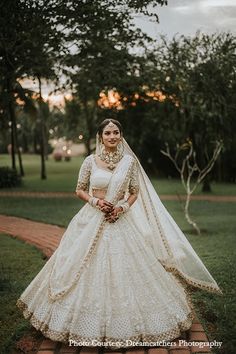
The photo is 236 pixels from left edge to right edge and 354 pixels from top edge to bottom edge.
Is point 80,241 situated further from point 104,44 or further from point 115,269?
point 104,44

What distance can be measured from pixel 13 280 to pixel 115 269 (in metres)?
2.58

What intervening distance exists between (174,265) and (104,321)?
3.26 ft

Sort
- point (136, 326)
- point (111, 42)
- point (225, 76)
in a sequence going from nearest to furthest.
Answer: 1. point (136, 326)
2. point (111, 42)
3. point (225, 76)

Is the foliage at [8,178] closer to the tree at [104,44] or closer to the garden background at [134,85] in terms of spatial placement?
the garden background at [134,85]

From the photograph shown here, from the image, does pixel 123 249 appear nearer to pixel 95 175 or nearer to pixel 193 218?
pixel 95 175

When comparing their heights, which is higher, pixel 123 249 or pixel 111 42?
pixel 111 42

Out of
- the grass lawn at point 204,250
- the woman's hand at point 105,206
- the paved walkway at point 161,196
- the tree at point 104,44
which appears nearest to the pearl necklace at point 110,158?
the woman's hand at point 105,206

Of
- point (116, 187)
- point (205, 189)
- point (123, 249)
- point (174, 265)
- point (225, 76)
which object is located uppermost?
point (225, 76)

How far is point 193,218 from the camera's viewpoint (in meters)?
12.3

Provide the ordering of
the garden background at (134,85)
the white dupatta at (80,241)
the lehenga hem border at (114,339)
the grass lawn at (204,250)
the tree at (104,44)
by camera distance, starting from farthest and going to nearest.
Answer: the tree at (104,44) < the garden background at (134,85) < the grass lawn at (204,250) < the white dupatta at (80,241) < the lehenga hem border at (114,339)

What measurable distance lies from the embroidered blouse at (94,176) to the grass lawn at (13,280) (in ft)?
4.79

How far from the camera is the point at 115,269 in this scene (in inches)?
156

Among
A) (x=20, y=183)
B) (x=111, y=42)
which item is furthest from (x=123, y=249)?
(x=20, y=183)

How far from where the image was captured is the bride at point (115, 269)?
3.82m
